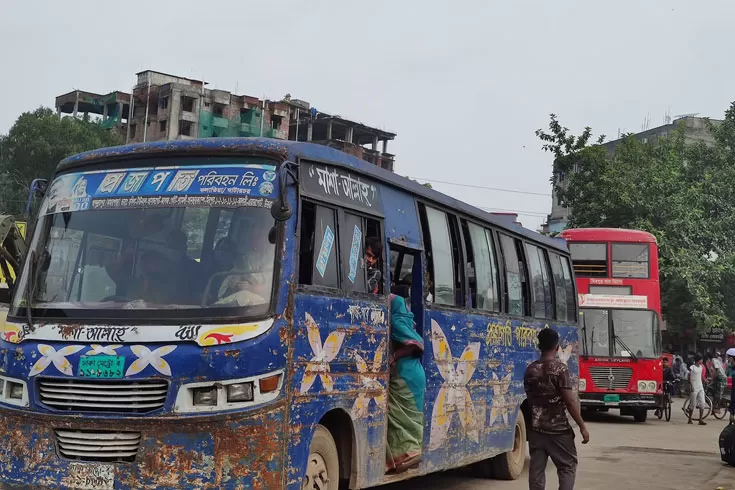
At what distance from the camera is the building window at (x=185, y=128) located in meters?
74.5

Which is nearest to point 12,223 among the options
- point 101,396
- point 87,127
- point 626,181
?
point 101,396

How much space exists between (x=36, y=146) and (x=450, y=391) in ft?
181

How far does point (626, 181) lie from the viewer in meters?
34.7

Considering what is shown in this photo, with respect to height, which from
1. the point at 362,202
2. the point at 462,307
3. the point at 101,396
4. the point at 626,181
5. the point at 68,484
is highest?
the point at 626,181

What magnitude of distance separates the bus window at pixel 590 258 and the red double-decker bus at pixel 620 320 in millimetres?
23

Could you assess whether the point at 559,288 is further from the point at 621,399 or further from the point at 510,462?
the point at 621,399

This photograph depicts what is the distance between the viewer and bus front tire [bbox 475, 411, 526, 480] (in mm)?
11219

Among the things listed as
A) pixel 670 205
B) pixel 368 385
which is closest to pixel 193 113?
pixel 670 205

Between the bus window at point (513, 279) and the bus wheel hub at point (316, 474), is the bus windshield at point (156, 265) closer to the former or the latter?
the bus wheel hub at point (316, 474)

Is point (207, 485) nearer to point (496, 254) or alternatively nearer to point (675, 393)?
point (496, 254)

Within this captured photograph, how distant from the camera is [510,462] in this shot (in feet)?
36.9

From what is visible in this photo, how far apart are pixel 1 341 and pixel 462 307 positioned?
14.8 feet

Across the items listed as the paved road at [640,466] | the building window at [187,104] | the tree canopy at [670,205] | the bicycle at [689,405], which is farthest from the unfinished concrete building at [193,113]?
the paved road at [640,466]

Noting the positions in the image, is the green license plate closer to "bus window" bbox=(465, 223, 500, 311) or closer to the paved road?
"bus window" bbox=(465, 223, 500, 311)
